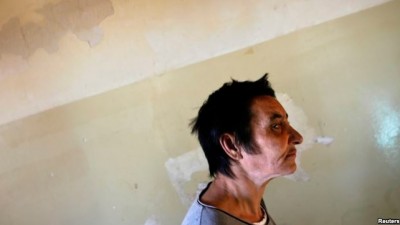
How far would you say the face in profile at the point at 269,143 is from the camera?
1268 mm

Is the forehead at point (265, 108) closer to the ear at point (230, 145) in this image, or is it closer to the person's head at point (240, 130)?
the person's head at point (240, 130)

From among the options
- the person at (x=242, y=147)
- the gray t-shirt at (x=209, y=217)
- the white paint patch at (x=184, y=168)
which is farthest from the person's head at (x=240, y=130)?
the white paint patch at (x=184, y=168)

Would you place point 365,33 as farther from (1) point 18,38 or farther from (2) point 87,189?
(1) point 18,38

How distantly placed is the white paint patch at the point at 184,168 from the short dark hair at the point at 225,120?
0.80 metres

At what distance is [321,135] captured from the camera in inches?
82.7

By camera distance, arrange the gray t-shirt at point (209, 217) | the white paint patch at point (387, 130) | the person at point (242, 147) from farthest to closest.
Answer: the white paint patch at point (387, 130), the person at point (242, 147), the gray t-shirt at point (209, 217)

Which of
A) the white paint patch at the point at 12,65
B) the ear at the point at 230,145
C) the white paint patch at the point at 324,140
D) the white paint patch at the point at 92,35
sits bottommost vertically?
the white paint patch at the point at 324,140

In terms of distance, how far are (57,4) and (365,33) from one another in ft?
5.16

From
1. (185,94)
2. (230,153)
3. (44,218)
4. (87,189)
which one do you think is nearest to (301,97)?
(185,94)

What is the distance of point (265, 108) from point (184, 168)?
0.94 m

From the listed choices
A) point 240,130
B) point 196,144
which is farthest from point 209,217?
point 196,144

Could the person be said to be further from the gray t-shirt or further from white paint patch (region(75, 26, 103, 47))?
white paint patch (region(75, 26, 103, 47))

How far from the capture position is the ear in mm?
1261

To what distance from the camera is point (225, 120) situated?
1.26 metres
